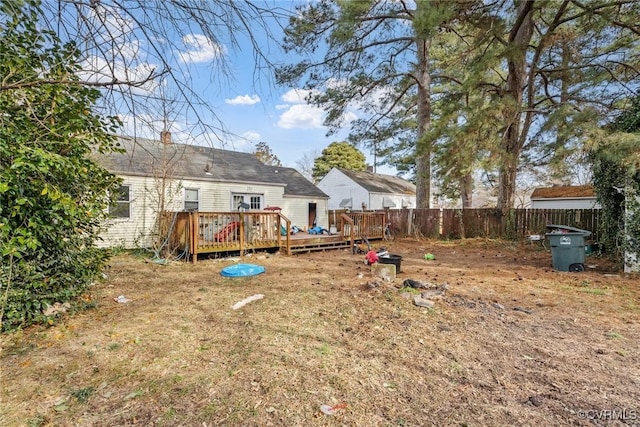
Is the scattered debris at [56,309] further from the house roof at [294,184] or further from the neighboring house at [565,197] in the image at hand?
the neighboring house at [565,197]

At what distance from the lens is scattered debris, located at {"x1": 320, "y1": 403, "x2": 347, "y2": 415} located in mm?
2033

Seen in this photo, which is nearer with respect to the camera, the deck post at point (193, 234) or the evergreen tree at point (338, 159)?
the deck post at point (193, 234)

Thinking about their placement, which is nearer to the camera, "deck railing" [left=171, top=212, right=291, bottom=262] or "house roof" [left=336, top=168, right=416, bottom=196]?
"deck railing" [left=171, top=212, right=291, bottom=262]

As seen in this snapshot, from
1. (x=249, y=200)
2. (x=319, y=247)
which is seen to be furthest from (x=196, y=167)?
(x=319, y=247)

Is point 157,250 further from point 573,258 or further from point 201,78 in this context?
point 573,258

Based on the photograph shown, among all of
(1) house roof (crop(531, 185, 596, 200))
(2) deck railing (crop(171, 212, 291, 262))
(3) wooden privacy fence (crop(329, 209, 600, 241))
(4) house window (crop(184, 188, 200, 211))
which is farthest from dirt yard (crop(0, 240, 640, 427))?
(1) house roof (crop(531, 185, 596, 200))

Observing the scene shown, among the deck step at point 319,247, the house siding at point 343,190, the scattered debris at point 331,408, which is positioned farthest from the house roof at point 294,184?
the scattered debris at point 331,408

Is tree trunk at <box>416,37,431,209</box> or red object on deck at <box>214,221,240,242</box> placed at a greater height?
tree trunk at <box>416,37,431,209</box>

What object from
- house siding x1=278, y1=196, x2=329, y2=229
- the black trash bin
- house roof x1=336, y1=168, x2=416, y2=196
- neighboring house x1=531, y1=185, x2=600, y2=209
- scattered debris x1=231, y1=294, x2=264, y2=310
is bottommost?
scattered debris x1=231, y1=294, x2=264, y2=310

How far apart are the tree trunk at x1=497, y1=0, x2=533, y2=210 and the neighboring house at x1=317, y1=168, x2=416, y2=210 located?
1062cm

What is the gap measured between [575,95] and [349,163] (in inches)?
898

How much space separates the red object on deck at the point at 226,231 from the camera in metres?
8.18

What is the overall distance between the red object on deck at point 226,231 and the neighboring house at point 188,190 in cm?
112

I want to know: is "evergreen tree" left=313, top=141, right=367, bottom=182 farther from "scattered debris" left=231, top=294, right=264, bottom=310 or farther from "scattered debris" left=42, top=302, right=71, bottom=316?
"scattered debris" left=42, top=302, right=71, bottom=316
